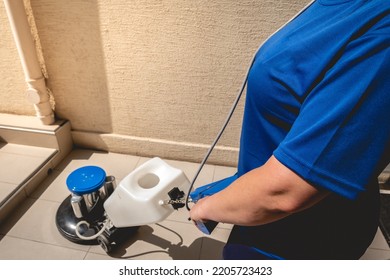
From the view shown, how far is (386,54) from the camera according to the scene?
333mm

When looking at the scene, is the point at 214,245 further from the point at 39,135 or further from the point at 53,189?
the point at 39,135

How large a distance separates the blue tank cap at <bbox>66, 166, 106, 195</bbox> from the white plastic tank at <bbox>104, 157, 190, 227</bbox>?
5.1 inches

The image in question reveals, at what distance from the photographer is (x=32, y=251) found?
1.25 meters

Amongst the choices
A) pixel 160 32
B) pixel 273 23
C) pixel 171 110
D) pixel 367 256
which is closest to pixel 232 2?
pixel 273 23

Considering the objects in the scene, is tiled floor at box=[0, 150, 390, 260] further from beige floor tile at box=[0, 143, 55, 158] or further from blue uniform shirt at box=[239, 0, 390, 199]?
blue uniform shirt at box=[239, 0, 390, 199]

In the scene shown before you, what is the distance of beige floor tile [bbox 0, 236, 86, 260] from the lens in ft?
4.02

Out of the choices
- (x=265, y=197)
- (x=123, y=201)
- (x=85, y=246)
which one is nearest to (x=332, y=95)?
(x=265, y=197)

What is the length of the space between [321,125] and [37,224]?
1.52 metres

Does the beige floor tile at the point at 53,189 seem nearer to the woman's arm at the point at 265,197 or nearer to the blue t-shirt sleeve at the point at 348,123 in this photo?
the woman's arm at the point at 265,197

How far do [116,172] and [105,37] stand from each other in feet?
2.83

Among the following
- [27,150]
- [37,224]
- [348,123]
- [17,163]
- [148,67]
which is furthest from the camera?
[27,150]

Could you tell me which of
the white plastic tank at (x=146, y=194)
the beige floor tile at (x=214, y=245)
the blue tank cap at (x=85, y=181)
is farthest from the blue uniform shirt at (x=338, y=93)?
the beige floor tile at (x=214, y=245)

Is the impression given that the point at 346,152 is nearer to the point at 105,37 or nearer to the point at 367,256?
the point at 367,256

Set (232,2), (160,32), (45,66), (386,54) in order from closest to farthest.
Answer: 1. (386,54)
2. (232,2)
3. (160,32)
4. (45,66)
